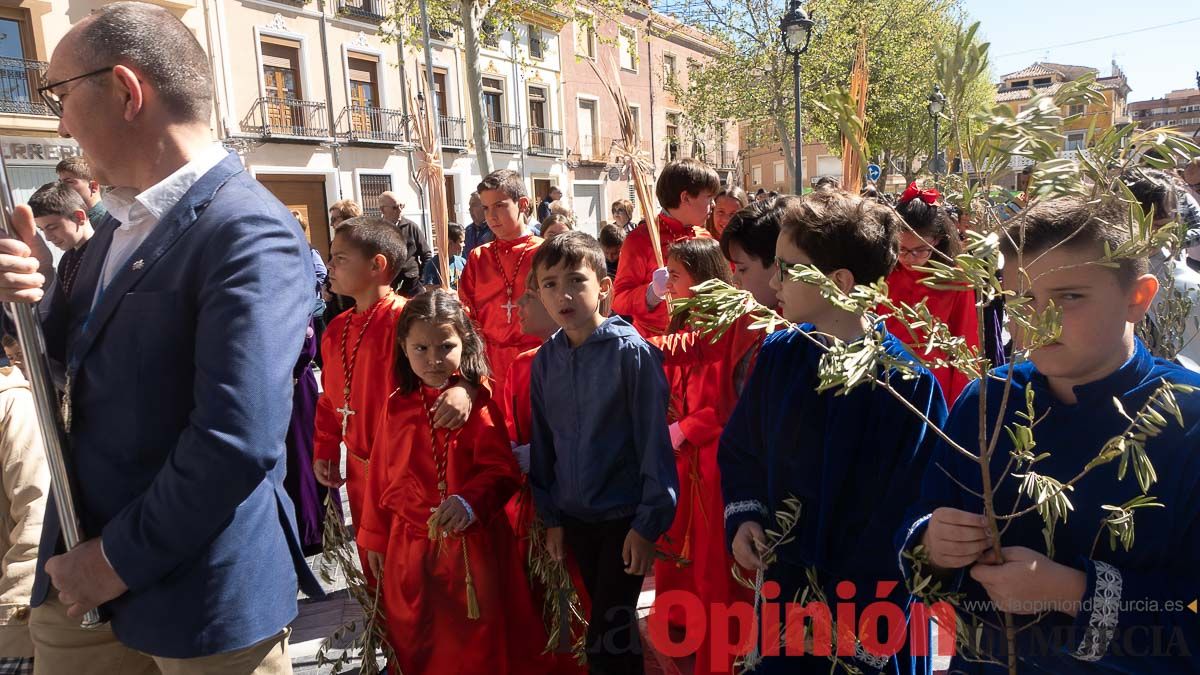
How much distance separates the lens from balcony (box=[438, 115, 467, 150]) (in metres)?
23.8

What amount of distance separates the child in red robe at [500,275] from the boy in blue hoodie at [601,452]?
1.89 m

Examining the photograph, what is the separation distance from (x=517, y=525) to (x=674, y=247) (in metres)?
1.22

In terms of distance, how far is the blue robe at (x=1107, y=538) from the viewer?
132cm

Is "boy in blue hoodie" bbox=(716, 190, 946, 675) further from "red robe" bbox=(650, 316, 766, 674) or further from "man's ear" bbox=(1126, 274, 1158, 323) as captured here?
"red robe" bbox=(650, 316, 766, 674)

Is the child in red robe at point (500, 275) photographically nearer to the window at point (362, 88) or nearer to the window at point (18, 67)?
the window at point (18, 67)

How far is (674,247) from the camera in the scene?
321cm

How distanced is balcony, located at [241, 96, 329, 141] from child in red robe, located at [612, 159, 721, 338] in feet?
55.4

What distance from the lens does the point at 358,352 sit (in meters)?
3.48

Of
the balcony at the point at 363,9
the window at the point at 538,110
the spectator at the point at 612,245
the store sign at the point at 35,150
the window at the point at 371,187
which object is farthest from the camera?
the window at the point at 538,110

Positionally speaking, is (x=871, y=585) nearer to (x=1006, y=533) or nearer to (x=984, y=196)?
(x=1006, y=533)

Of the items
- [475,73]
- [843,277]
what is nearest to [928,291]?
[843,277]

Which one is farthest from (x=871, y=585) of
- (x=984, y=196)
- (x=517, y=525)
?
(x=517, y=525)

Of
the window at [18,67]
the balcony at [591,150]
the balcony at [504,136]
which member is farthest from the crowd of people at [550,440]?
the balcony at [591,150]

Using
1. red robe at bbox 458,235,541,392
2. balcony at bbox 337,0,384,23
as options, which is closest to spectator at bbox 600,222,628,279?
red robe at bbox 458,235,541,392
